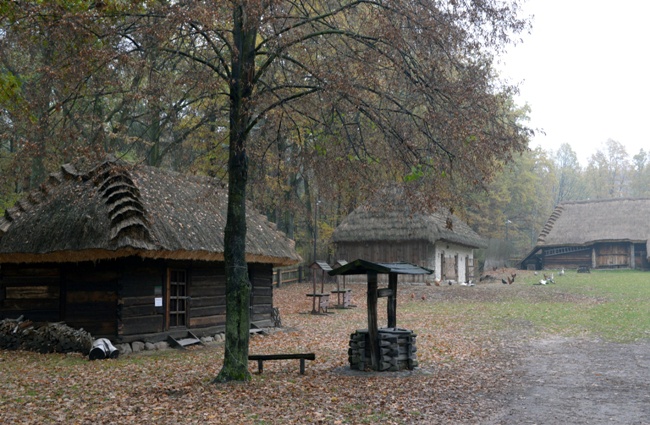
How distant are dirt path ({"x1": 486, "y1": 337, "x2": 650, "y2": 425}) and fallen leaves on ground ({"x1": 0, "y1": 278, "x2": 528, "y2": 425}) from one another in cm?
45

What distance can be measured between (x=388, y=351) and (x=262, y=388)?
2822mm

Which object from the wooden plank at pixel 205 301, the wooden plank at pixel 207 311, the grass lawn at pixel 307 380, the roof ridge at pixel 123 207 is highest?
the roof ridge at pixel 123 207

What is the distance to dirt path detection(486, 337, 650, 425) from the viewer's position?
8.52m

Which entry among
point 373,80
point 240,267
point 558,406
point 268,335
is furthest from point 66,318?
point 558,406

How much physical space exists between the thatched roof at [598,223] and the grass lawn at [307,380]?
1210 inches

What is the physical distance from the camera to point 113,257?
14500mm

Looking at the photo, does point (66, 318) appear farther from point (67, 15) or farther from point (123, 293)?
point (67, 15)

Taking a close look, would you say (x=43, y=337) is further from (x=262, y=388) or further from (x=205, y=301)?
(x=262, y=388)

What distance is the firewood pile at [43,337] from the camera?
14875 millimetres

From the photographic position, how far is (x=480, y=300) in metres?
28.7

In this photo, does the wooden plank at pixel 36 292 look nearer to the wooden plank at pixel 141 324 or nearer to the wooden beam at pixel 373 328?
the wooden plank at pixel 141 324

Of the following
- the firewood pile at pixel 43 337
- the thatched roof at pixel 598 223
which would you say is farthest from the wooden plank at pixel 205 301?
the thatched roof at pixel 598 223

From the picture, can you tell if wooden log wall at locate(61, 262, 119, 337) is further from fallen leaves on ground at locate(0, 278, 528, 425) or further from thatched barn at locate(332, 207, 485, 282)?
thatched barn at locate(332, 207, 485, 282)

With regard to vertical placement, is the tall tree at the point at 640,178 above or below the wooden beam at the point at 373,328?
above
